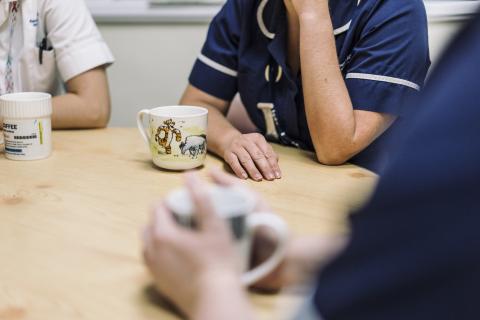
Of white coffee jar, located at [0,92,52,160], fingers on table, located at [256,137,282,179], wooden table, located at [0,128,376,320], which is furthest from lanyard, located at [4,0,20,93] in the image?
fingers on table, located at [256,137,282,179]

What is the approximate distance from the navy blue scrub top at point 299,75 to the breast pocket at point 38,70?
0.44 metres

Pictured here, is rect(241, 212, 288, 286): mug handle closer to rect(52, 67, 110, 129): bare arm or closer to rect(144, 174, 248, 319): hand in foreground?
rect(144, 174, 248, 319): hand in foreground

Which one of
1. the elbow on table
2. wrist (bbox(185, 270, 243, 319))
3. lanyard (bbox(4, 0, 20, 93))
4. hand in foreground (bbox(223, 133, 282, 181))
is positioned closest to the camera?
wrist (bbox(185, 270, 243, 319))

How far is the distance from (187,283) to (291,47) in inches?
37.0

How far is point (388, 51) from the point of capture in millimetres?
1312

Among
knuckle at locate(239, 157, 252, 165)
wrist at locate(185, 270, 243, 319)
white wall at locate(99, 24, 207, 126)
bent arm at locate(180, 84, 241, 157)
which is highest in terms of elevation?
wrist at locate(185, 270, 243, 319)

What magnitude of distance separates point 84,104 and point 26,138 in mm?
350

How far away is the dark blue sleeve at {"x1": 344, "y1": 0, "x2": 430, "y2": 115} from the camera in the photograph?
1.31 meters

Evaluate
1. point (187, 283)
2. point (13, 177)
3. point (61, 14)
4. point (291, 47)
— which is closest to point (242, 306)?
point (187, 283)

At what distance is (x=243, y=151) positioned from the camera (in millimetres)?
1198

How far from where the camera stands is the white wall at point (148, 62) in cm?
226

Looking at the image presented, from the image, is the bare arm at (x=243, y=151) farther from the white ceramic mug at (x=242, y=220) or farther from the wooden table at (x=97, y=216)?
the white ceramic mug at (x=242, y=220)

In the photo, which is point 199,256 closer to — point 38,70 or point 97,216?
point 97,216

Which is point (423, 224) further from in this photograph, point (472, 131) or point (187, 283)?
point (187, 283)
